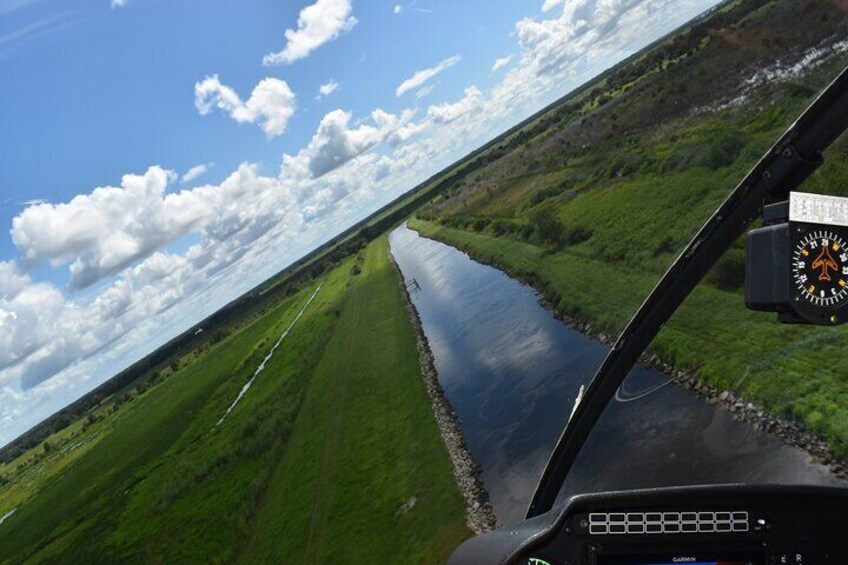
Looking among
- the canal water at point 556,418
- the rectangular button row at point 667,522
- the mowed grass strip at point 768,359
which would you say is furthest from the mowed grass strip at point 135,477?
the rectangular button row at point 667,522

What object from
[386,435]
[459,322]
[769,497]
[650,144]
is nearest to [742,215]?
[769,497]

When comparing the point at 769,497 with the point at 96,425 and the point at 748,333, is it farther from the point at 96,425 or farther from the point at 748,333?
the point at 96,425

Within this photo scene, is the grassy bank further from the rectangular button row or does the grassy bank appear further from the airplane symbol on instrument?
the rectangular button row

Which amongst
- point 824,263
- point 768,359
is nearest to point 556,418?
point 768,359

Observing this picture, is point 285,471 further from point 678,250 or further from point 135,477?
point 135,477

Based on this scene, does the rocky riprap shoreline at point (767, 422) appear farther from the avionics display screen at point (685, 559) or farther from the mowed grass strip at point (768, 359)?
the avionics display screen at point (685, 559)

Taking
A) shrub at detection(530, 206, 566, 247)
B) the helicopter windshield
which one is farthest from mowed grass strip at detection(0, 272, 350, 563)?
shrub at detection(530, 206, 566, 247)
